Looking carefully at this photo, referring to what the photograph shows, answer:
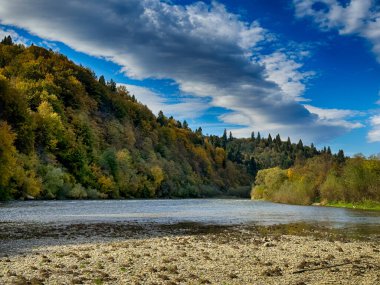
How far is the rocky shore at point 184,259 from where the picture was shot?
58.9ft

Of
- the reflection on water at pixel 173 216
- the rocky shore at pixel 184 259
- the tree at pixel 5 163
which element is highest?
the tree at pixel 5 163

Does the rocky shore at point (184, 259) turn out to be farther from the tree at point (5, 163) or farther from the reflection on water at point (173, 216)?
the tree at point (5, 163)

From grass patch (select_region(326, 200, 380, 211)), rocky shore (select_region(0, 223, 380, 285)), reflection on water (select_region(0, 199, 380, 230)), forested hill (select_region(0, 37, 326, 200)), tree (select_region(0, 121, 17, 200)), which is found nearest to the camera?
rocky shore (select_region(0, 223, 380, 285))

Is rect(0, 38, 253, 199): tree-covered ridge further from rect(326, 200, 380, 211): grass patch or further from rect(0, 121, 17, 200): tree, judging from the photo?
rect(326, 200, 380, 211): grass patch

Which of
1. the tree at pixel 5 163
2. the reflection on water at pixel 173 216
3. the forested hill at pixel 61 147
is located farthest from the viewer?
the forested hill at pixel 61 147

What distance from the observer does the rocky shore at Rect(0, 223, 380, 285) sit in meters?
17.9

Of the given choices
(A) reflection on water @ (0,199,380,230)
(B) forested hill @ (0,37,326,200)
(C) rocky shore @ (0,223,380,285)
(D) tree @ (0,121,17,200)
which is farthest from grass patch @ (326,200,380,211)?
(D) tree @ (0,121,17,200)

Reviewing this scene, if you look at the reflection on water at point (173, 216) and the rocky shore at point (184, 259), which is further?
the reflection on water at point (173, 216)

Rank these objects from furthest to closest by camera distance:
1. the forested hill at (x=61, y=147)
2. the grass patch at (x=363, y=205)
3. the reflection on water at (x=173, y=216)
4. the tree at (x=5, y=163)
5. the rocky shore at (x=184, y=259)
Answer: the forested hill at (x=61, y=147)
the grass patch at (x=363, y=205)
the tree at (x=5, y=163)
the reflection on water at (x=173, y=216)
the rocky shore at (x=184, y=259)

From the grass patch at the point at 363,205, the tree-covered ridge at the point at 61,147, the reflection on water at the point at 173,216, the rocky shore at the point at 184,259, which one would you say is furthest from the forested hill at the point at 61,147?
the grass patch at the point at 363,205

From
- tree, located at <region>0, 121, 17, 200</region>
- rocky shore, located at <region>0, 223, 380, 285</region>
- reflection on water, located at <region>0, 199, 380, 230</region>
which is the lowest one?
reflection on water, located at <region>0, 199, 380, 230</region>

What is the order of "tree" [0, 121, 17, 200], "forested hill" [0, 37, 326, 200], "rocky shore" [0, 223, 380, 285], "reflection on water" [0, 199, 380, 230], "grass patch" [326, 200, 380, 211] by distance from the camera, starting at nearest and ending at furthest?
"rocky shore" [0, 223, 380, 285] < "reflection on water" [0, 199, 380, 230] < "tree" [0, 121, 17, 200] < "grass patch" [326, 200, 380, 211] < "forested hill" [0, 37, 326, 200]

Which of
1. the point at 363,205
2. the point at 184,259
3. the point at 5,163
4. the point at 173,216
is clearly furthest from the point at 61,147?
the point at 184,259

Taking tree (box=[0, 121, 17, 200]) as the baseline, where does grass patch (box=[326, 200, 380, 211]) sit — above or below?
below
